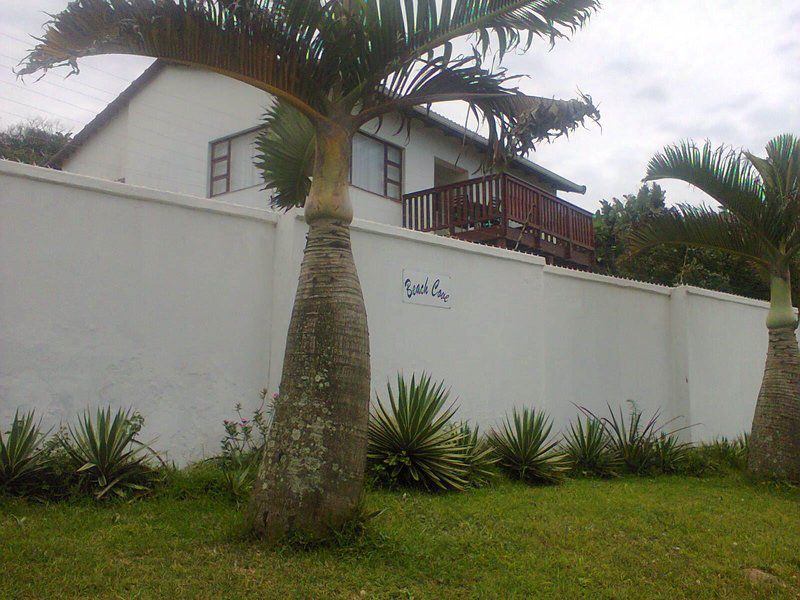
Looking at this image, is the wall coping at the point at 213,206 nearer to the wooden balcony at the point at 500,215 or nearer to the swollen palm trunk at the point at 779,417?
the swollen palm trunk at the point at 779,417

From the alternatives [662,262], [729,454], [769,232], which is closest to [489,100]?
[769,232]

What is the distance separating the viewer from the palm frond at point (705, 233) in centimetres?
976

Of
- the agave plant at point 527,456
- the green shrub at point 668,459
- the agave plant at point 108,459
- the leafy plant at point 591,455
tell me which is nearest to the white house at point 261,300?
the agave plant at point 108,459

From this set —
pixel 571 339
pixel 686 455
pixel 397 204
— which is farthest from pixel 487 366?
pixel 397 204

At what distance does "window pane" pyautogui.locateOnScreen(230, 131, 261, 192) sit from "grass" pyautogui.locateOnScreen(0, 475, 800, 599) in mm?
9386

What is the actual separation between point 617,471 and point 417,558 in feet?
16.1

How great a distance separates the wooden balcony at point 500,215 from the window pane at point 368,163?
73 cm

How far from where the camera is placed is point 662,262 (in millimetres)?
16016

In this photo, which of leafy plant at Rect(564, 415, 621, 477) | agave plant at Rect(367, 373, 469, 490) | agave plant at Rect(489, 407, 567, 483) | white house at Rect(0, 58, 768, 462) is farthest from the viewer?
leafy plant at Rect(564, 415, 621, 477)

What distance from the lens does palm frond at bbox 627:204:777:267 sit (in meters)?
9.76

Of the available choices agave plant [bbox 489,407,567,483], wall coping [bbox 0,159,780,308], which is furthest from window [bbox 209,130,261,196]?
agave plant [bbox 489,407,567,483]

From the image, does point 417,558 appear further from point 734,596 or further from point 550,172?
point 550,172

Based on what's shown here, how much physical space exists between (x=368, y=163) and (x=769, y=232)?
26.4 ft

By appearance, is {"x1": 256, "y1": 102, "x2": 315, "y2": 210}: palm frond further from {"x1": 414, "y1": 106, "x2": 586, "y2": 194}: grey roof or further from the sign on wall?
{"x1": 414, "y1": 106, "x2": 586, "y2": 194}: grey roof
